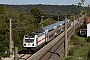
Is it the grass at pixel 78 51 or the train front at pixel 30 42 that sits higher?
the train front at pixel 30 42

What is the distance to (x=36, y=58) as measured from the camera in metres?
31.7

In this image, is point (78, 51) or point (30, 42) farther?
point (78, 51)

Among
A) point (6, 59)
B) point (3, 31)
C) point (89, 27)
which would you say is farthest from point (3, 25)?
point (89, 27)

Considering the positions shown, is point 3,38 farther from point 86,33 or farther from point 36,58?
point 86,33

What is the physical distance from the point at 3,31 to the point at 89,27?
3196 cm

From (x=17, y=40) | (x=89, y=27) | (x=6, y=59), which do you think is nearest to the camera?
(x=6, y=59)

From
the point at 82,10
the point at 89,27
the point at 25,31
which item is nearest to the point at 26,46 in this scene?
the point at 25,31

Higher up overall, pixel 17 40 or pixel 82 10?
pixel 82 10

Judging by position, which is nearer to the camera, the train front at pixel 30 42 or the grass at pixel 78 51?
the grass at pixel 78 51

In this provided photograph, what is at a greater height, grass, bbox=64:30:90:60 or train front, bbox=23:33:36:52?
train front, bbox=23:33:36:52

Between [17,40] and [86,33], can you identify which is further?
[86,33]

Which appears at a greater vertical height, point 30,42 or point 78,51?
point 30,42

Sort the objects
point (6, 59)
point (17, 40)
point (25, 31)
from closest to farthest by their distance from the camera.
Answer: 1. point (6, 59)
2. point (17, 40)
3. point (25, 31)

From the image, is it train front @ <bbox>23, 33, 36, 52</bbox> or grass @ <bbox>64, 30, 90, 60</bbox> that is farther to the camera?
train front @ <bbox>23, 33, 36, 52</bbox>
